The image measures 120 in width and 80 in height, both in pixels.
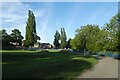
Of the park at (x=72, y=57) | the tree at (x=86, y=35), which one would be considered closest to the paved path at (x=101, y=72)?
the park at (x=72, y=57)

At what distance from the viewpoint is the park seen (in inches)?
702

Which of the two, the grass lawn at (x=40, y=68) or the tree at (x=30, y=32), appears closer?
the grass lawn at (x=40, y=68)

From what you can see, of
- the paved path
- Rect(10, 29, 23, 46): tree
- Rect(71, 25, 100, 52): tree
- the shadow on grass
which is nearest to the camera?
the shadow on grass

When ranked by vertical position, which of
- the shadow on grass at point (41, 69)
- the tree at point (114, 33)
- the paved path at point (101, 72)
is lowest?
the paved path at point (101, 72)

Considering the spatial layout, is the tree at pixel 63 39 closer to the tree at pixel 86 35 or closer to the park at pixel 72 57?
the park at pixel 72 57

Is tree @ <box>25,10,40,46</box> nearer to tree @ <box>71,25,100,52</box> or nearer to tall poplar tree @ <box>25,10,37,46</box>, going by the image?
tall poplar tree @ <box>25,10,37,46</box>

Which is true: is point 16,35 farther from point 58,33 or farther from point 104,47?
point 104,47

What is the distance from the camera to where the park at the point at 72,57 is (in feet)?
58.5

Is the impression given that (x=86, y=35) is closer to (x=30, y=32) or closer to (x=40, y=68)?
(x=30, y=32)

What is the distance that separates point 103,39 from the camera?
53812 mm

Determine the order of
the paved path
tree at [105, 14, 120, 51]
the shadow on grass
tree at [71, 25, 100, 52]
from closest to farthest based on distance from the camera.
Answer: the shadow on grass → the paved path → tree at [105, 14, 120, 51] → tree at [71, 25, 100, 52]

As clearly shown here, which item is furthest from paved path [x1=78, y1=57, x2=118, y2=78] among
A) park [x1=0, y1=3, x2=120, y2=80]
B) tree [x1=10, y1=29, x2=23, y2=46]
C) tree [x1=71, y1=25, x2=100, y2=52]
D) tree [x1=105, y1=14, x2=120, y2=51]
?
tree [x1=10, y1=29, x2=23, y2=46]

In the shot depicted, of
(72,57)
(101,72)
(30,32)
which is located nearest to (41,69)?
(101,72)

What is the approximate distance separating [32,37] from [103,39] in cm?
5336
